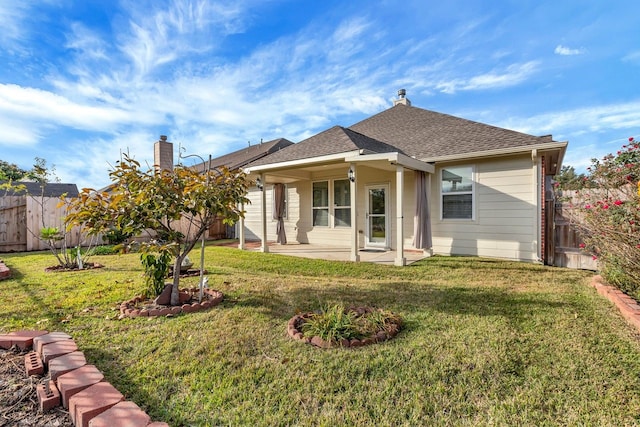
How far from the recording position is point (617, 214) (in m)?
4.06

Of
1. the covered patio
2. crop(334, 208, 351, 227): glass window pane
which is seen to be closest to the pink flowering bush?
the covered patio

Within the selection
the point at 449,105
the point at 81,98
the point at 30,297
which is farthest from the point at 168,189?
the point at 449,105

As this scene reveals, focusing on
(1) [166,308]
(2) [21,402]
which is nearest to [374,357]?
(2) [21,402]

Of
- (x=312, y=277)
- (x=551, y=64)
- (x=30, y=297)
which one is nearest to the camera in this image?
(x=30, y=297)

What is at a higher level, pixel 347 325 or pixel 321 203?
pixel 321 203

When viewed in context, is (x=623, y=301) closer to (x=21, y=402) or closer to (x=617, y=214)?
(x=617, y=214)

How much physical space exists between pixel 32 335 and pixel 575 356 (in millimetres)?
4960

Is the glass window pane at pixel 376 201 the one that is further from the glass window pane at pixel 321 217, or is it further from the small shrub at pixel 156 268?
the small shrub at pixel 156 268

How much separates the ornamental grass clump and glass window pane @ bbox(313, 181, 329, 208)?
7.26 metres

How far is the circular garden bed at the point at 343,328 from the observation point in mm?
2824

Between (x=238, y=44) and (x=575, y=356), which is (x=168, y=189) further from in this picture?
(x=238, y=44)

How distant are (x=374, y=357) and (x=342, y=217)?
7.57m

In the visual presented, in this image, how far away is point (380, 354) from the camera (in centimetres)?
260

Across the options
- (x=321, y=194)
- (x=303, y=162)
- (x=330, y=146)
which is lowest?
(x=321, y=194)
